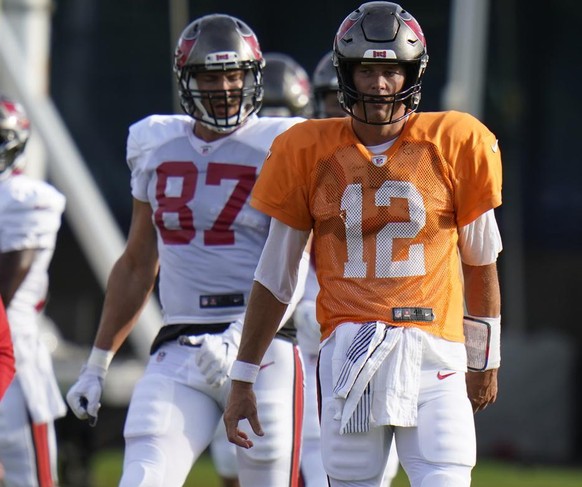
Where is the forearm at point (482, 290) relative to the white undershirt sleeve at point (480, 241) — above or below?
below

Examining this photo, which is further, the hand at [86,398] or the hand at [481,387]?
the hand at [86,398]

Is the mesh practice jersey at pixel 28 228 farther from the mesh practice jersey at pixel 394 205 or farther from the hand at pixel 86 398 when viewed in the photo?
the mesh practice jersey at pixel 394 205

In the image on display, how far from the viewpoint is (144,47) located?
45.4 feet

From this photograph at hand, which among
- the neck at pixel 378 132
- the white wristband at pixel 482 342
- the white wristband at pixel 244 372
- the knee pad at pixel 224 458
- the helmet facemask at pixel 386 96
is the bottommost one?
the knee pad at pixel 224 458

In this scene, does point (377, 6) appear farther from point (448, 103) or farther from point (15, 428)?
point (448, 103)

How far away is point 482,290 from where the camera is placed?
433cm

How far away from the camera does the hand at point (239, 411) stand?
4.40 metres

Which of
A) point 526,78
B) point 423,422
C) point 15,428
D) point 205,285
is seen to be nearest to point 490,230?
point 423,422

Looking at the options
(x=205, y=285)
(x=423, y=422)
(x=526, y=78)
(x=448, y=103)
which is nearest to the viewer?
(x=423, y=422)

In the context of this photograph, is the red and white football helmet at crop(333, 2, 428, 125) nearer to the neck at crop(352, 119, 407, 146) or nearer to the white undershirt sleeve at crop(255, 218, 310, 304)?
the neck at crop(352, 119, 407, 146)

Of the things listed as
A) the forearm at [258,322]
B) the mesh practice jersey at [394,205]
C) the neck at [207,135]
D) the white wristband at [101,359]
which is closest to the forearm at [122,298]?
the white wristband at [101,359]

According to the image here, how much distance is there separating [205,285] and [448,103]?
6370 millimetres

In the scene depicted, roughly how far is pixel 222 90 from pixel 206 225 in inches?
17.4

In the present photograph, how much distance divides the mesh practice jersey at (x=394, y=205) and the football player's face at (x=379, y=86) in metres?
0.08
